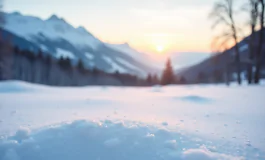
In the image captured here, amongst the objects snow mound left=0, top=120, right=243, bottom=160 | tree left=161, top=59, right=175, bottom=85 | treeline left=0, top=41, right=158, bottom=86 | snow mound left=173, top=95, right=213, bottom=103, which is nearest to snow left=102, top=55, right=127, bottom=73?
treeline left=0, top=41, right=158, bottom=86

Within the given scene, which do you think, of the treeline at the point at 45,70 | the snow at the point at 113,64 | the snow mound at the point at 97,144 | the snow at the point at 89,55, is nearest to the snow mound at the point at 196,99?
the snow mound at the point at 97,144

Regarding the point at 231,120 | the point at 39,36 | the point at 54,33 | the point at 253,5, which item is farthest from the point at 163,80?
the point at 54,33

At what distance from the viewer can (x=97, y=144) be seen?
410 cm

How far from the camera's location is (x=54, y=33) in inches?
7751

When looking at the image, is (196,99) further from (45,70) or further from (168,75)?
(45,70)

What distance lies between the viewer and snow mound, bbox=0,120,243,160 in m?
3.79

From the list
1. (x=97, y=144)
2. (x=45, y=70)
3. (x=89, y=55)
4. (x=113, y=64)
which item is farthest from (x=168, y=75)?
(x=89, y=55)

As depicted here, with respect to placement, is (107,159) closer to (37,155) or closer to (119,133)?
(119,133)

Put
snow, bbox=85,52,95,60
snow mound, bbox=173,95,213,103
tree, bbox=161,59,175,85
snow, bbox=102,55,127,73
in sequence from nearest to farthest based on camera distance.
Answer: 1. snow mound, bbox=173,95,213,103
2. tree, bbox=161,59,175,85
3. snow, bbox=102,55,127,73
4. snow, bbox=85,52,95,60

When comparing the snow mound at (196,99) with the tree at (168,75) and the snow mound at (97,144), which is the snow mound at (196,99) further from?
the tree at (168,75)

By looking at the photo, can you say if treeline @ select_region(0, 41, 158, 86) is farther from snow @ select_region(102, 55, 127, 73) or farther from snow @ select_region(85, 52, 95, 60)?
snow @ select_region(85, 52, 95, 60)

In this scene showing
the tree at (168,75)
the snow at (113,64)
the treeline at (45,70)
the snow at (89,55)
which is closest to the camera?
the treeline at (45,70)

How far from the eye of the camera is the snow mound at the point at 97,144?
3.79m

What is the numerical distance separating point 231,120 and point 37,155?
4.81m
